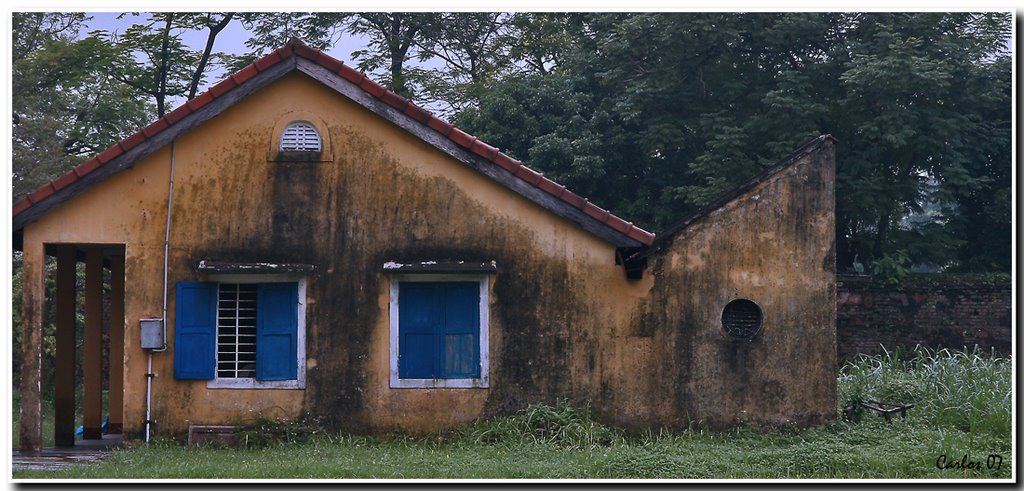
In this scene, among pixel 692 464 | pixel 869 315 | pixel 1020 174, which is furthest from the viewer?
pixel 869 315

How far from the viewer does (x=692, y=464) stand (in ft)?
33.8

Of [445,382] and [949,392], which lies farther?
[949,392]

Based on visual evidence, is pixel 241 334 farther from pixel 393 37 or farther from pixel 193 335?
pixel 393 37

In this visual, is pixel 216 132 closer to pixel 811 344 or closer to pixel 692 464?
pixel 692 464

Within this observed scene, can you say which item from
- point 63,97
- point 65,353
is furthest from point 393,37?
point 65,353

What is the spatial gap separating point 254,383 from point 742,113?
509 inches

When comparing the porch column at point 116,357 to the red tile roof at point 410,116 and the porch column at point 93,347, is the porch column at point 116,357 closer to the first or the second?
the porch column at point 93,347

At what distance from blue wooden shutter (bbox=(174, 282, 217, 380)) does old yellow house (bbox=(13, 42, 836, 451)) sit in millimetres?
21

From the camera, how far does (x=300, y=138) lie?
464 inches

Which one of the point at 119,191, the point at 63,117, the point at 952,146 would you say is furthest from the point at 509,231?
the point at 63,117

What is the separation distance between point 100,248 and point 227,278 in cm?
182

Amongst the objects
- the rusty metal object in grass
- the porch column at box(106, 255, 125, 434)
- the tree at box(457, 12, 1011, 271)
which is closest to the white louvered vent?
the porch column at box(106, 255, 125, 434)

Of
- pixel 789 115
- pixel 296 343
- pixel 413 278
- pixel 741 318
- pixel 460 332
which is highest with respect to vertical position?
pixel 789 115

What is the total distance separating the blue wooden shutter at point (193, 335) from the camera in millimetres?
11500
